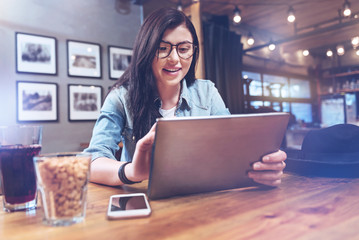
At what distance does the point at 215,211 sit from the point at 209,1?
412cm

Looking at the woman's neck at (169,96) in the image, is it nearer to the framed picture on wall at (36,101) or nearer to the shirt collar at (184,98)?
the shirt collar at (184,98)

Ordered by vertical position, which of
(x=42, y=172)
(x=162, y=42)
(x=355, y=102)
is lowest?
(x=42, y=172)

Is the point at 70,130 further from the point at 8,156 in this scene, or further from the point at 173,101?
the point at 8,156

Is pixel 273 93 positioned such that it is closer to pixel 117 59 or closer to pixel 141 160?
pixel 117 59

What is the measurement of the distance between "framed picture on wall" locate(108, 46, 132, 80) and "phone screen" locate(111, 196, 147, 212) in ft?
10.1

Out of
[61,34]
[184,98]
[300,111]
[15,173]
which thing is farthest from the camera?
[300,111]

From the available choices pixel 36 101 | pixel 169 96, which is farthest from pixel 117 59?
pixel 169 96

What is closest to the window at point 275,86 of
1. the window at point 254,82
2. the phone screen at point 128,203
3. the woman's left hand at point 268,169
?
the window at point 254,82

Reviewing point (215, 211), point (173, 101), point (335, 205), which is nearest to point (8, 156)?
point (215, 211)

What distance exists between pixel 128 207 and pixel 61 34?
313cm

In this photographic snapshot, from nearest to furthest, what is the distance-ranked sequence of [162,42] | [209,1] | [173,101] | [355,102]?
1. [162,42]
2. [173,101]
3. [355,102]
4. [209,1]

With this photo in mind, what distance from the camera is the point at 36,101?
118 inches

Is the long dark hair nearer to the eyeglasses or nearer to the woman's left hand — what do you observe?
the eyeglasses

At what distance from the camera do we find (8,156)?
2.08ft
